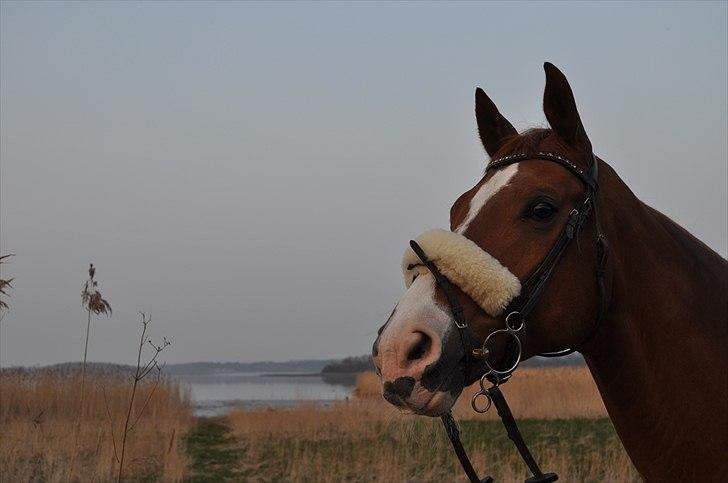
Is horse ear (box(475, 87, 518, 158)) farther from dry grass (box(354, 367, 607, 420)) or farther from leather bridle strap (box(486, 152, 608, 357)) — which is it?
dry grass (box(354, 367, 607, 420))

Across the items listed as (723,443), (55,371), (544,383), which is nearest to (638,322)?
(723,443)

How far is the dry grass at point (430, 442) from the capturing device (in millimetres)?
9477

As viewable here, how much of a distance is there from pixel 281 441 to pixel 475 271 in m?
12.4

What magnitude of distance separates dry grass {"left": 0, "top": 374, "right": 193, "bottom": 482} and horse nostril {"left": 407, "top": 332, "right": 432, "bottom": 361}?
573 cm

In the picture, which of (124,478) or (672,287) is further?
(124,478)

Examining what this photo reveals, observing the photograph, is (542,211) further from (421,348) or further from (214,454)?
(214,454)

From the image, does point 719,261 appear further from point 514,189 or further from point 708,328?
point 514,189

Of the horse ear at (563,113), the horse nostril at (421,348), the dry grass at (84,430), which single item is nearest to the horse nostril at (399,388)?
the horse nostril at (421,348)

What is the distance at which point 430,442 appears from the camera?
538 centimetres

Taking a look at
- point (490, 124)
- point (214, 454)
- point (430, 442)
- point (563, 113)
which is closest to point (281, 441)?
point (214, 454)

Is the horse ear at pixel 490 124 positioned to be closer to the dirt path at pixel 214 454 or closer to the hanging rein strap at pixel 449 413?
the hanging rein strap at pixel 449 413

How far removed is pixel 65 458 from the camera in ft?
31.7

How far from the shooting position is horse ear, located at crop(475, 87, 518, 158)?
3.14 metres

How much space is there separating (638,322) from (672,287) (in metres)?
0.19
